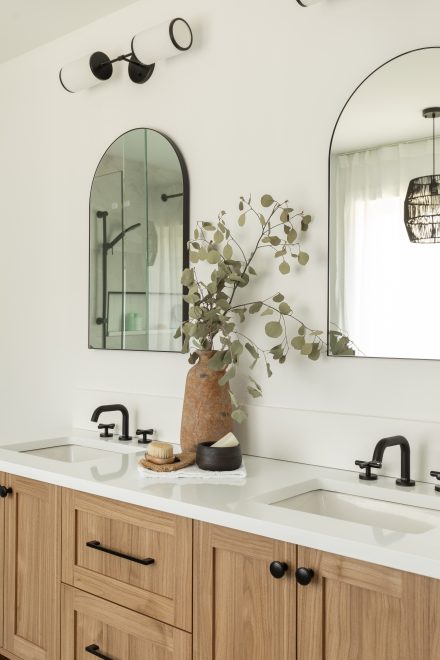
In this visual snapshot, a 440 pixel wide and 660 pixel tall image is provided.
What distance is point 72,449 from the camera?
2498 mm

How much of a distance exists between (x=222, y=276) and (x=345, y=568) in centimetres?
100

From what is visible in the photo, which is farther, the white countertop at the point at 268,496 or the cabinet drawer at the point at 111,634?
the cabinet drawer at the point at 111,634

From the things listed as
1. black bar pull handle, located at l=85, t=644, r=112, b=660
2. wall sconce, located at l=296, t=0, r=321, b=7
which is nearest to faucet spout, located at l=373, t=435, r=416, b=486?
black bar pull handle, located at l=85, t=644, r=112, b=660

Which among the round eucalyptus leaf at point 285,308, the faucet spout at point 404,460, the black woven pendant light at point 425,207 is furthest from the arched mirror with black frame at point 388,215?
the faucet spout at point 404,460

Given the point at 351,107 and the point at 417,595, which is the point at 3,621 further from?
the point at 351,107

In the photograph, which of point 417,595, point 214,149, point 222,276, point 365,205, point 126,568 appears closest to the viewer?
point 417,595

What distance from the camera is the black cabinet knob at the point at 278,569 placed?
1401 mm

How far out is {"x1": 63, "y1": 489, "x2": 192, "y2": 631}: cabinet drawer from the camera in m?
1.62

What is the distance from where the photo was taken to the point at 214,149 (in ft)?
7.55

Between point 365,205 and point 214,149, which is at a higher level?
point 214,149

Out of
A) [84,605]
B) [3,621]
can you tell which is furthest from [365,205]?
[3,621]

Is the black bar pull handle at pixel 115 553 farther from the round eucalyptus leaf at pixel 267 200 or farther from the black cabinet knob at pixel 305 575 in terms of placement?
the round eucalyptus leaf at pixel 267 200

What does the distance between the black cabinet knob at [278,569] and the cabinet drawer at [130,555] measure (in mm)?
254

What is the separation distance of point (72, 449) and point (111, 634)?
834mm
